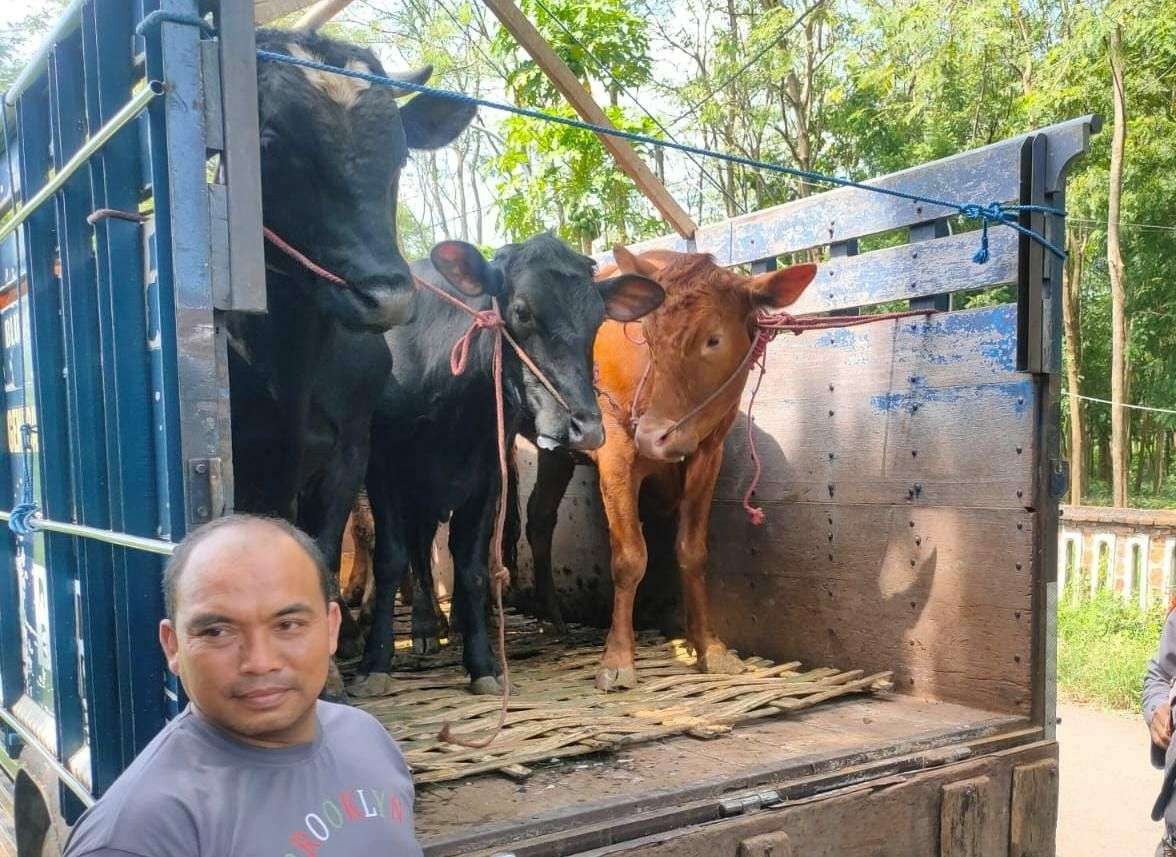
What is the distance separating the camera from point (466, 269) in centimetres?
384

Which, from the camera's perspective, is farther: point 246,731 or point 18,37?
point 18,37

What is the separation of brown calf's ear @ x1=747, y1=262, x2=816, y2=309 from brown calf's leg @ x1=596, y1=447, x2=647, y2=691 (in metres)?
0.85

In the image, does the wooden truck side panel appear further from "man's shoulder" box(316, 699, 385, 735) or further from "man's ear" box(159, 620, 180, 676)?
"man's ear" box(159, 620, 180, 676)

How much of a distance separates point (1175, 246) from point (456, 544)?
16.1 m

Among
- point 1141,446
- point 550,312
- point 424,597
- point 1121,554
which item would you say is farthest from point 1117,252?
point 1141,446

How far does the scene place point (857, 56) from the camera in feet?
51.2

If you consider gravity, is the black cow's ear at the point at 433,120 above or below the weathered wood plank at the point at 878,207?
above

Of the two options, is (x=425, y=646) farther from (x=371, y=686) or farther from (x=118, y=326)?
(x=118, y=326)

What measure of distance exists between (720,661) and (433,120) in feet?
7.54

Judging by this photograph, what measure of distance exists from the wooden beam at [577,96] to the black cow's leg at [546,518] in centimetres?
136

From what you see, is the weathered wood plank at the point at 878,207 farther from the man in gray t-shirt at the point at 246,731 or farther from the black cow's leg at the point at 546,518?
the man in gray t-shirt at the point at 246,731

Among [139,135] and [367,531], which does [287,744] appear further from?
[367,531]

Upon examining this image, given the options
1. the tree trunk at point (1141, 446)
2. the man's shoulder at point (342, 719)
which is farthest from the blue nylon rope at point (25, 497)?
the tree trunk at point (1141, 446)

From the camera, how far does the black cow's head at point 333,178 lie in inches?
110
